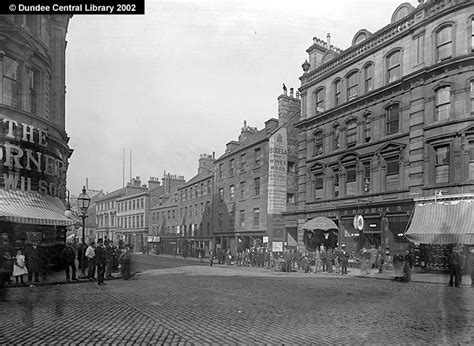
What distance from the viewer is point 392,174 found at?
19250 millimetres

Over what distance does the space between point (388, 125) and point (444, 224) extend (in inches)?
232

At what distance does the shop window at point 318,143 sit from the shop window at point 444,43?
8.09m

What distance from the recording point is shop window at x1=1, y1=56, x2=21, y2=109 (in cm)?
589

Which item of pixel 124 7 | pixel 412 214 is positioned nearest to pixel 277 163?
pixel 412 214

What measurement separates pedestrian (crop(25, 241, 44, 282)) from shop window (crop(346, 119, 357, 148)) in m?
16.1

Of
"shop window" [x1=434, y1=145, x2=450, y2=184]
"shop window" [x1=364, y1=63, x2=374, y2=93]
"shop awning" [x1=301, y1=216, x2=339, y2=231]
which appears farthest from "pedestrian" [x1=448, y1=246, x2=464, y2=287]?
"shop window" [x1=364, y1=63, x2=374, y2=93]

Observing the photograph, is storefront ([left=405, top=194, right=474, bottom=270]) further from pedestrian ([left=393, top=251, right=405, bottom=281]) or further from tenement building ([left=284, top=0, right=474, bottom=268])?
pedestrian ([left=393, top=251, right=405, bottom=281])

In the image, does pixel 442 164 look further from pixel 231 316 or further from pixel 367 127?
pixel 231 316

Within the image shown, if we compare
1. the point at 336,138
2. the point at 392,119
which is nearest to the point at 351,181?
the point at 336,138

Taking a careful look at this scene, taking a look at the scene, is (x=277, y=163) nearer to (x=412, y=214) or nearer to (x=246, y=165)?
(x=246, y=165)

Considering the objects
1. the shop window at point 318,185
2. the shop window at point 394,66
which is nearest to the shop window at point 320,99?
the shop window at point 318,185

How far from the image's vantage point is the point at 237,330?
20.2ft

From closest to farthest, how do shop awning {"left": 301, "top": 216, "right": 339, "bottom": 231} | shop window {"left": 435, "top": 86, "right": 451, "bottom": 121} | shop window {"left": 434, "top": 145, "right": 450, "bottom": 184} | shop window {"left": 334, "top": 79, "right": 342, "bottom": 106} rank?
shop window {"left": 434, "top": 145, "right": 450, "bottom": 184}
shop window {"left": 435, "top": 86, "right": 451, "bottom": 121}
shop awning {"left": 301, "top": 216, "right": 339, "bottom": 231}
shop window {"left": 334, "top": 79, "right": 342, "bottom": 106}

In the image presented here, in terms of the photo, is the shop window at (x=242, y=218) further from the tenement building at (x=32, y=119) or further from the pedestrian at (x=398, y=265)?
the tenement building at (x=32, y=119)
